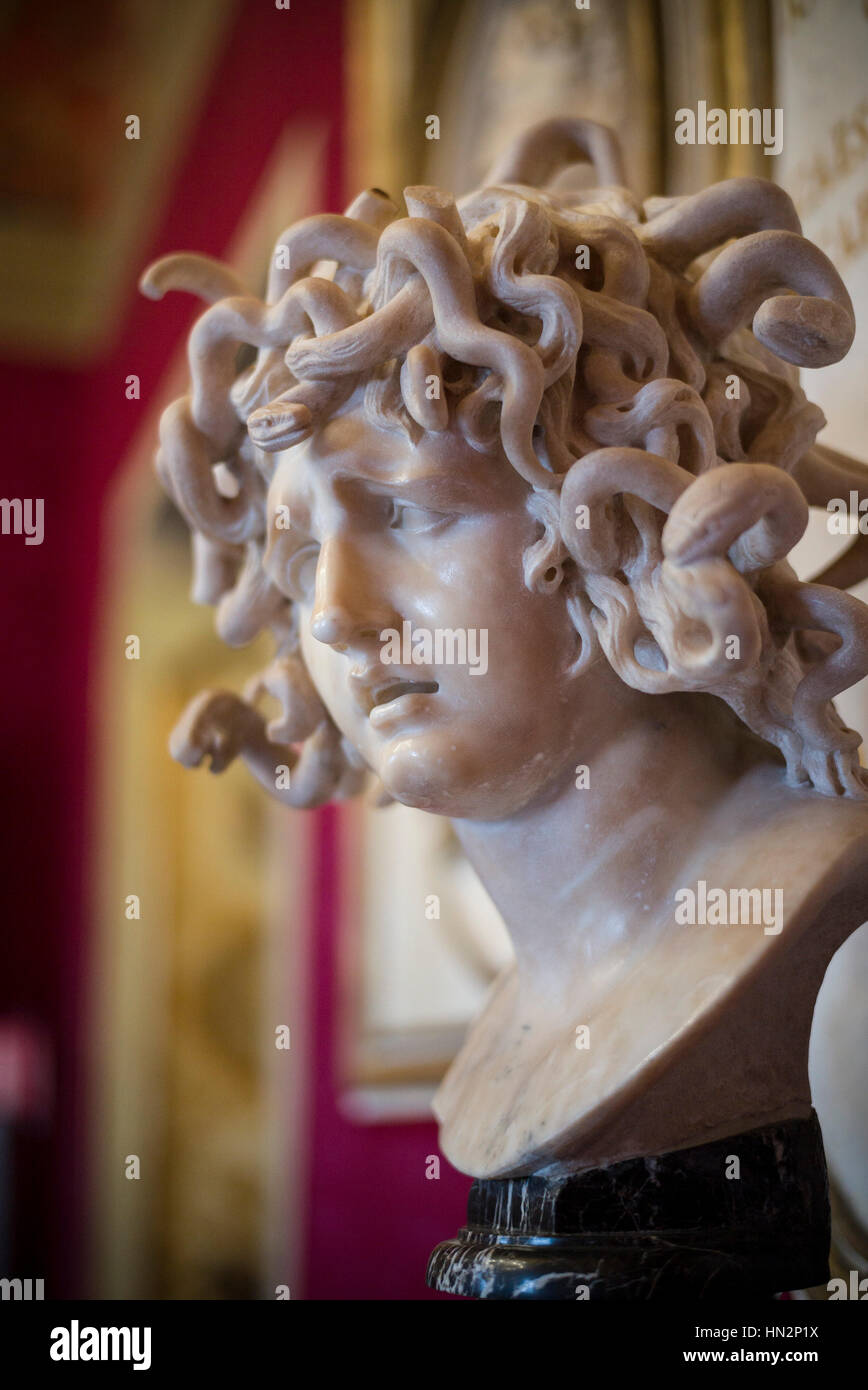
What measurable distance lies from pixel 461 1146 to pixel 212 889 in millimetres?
2124

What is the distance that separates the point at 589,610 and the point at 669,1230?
59 centimetres

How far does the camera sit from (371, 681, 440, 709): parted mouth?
53.4 inches

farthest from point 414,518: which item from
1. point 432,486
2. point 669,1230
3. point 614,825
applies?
point 669,1230

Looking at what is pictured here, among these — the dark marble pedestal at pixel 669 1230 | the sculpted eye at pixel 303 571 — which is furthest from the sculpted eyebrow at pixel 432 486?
the dark marble pedestal at pixel 669 1230

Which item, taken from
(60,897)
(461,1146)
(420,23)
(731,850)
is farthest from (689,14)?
(60,897)

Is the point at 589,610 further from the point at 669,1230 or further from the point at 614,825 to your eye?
the point at 669,1230

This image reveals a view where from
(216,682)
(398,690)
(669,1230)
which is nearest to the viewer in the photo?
(669,1230)

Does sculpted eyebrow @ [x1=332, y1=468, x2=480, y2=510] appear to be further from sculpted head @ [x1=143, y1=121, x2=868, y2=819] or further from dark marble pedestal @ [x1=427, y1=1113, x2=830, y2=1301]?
dark marble pedestal @ [x1=427, y1=1113, x2=830, y2=1301]

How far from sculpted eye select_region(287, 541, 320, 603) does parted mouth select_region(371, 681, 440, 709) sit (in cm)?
16

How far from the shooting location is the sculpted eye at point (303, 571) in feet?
4.75

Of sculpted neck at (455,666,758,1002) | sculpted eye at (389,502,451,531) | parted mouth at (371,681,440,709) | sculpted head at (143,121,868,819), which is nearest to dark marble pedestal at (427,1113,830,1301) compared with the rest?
sculpted neck at (455,666,758,1002)

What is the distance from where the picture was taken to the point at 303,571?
1.48m

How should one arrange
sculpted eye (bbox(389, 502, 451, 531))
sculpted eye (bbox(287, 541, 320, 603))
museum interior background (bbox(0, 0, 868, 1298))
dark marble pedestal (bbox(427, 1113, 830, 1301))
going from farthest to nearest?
museum interior background (bbox(0, 0, 868, 1298)) < sculpted eye (bbox(287, 541, 320, 603)) < sculpted eye (bbox(389, 502, 451, 531)) < dark marble pedestal (bbox(427, 1113, 830, 1301))
